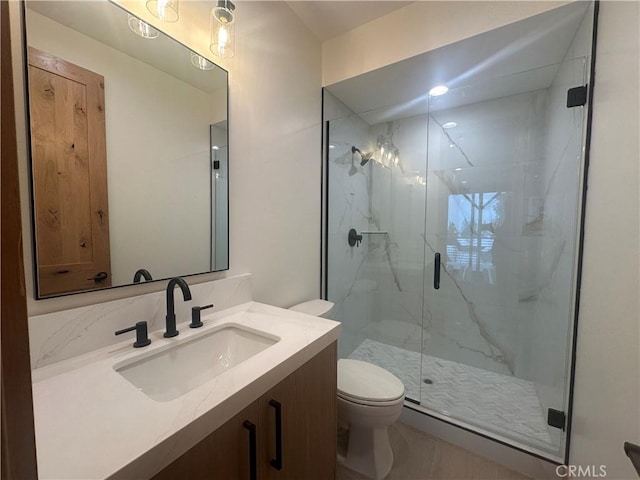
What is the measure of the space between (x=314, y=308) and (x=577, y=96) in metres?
1.81

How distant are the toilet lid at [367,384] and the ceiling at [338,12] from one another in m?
2.08

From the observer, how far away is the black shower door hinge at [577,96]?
1323mm

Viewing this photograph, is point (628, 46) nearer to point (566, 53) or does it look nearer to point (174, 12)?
point (566, 53)

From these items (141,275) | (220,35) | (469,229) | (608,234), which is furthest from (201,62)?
(469,229)

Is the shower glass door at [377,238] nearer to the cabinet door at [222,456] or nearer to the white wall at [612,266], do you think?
the white wall at [612,266]

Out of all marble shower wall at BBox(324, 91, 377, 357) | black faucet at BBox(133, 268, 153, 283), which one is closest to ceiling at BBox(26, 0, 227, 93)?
black faucet at BBox(133, 268, 153, 283)

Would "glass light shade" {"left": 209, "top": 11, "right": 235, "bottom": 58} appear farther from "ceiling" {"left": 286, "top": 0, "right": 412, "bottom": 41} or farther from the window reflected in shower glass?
the window reflected in shower glass

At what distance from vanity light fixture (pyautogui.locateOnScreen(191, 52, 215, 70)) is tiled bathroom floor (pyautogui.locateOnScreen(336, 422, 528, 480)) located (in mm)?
2040

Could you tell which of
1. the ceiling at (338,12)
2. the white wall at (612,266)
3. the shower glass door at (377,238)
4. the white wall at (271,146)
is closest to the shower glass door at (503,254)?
the shower glass door at (377,238)

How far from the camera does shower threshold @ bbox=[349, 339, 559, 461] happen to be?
1.49 m

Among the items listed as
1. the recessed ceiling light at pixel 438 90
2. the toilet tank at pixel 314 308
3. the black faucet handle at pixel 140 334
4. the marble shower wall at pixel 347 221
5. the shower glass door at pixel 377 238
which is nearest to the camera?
the black faucet handle at pixel 140 334

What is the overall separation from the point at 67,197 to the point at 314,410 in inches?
41.8

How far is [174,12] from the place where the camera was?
3.34ft

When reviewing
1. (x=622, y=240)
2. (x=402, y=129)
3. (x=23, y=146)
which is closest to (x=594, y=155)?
(x=622, y=240)
